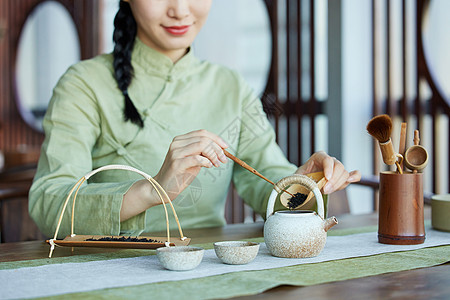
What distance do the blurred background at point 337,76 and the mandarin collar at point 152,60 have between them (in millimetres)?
170

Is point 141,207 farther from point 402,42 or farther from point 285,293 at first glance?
point 402,42

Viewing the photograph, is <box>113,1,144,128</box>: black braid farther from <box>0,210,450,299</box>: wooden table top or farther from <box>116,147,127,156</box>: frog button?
<box>0,210,450,299</box>: wooden table top

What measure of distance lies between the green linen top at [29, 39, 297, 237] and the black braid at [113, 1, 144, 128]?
0.02m

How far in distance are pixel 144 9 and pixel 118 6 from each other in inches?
9.3

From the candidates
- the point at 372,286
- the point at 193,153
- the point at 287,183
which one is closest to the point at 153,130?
the point at 193,153

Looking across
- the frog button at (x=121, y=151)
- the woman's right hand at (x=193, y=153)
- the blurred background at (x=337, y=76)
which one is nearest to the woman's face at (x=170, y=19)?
the blurred background at (x=337, y=76)

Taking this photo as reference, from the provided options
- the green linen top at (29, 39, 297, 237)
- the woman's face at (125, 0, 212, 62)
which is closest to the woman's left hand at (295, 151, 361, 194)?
the green linen top at (29, 39, 297, 237)

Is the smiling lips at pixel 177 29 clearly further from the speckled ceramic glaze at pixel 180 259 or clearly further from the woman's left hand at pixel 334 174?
the speckled ceramic glaze at pixel 180 259

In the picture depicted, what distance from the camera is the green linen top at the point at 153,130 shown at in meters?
1.49

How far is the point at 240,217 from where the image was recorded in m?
2.81

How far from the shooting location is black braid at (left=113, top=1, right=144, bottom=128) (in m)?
1.64

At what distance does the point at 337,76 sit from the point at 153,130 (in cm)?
172

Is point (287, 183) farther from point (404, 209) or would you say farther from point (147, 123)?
point (147, 123)

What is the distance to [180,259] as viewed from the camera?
960mm
